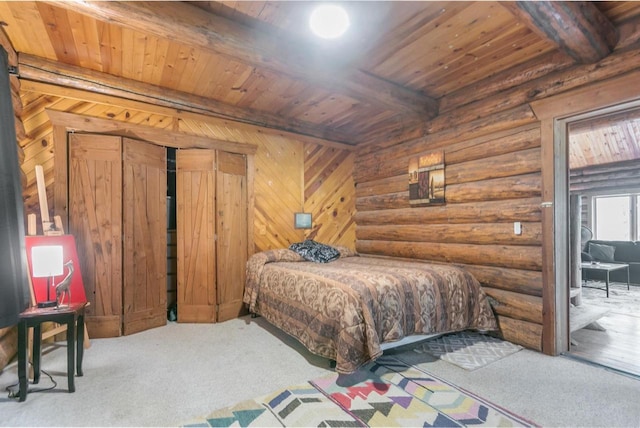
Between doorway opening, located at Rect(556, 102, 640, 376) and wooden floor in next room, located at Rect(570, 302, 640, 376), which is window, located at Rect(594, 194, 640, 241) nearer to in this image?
doorway opening, located at Rect(556, 102, 640, 376)

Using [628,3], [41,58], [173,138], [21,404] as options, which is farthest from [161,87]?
[628,3]

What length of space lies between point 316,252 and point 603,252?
626cm

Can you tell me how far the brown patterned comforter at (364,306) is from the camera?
223 cm

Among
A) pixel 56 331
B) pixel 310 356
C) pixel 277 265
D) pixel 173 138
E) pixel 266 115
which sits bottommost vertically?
pixel 310 356

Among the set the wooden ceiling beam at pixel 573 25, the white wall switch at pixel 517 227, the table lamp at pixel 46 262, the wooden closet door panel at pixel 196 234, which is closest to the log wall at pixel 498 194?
the white wall switch at pixel 517 227

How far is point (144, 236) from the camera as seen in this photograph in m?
3.39

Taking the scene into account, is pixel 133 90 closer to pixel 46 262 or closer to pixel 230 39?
pixel 230 39

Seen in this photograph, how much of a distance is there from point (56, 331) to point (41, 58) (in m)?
2.38

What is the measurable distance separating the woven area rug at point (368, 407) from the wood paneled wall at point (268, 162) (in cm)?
239

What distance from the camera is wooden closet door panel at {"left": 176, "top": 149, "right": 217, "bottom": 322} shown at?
3.62m

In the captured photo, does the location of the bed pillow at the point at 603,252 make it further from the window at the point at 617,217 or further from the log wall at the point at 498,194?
the log wall at the point at 498,194

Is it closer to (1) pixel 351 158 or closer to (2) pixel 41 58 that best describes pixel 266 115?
(1) pixel 351 158

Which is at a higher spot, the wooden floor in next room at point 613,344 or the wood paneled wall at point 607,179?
the wood paneled wall at point 607,179

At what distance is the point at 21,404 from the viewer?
195 cm
